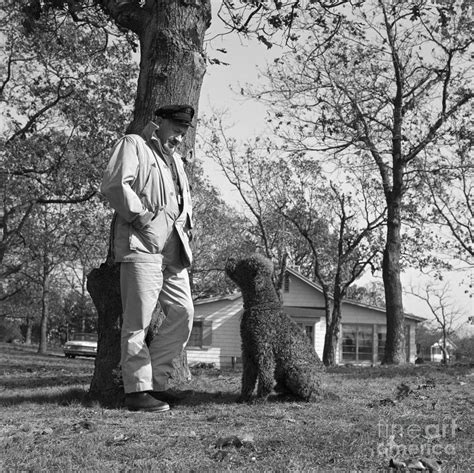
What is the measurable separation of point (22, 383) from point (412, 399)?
493 cm

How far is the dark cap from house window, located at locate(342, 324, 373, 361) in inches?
1428

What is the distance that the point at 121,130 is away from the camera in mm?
21500

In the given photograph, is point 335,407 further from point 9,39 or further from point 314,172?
point 314,172

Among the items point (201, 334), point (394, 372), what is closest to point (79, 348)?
point (201, 334)

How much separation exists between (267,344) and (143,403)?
1.20 meters


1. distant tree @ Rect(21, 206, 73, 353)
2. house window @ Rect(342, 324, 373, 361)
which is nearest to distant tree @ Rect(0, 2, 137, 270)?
distant tree @ Rect(21, 206, 73, 353)

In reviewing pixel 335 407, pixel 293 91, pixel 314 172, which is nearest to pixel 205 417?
pixel 335 407

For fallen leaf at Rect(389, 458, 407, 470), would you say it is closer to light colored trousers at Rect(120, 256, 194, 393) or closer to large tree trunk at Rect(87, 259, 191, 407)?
light colored trousers at Rect(120, 256, 194, 393)

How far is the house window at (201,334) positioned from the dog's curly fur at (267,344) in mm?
32181

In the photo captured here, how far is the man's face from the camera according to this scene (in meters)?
5.17

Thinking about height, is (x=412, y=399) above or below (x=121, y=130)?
below

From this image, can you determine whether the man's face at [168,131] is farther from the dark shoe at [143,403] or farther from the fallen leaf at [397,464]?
the fallen leaf at [397,464]

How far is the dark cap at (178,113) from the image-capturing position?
16.7ft

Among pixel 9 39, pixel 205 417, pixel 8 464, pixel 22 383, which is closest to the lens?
pixel 8 464
